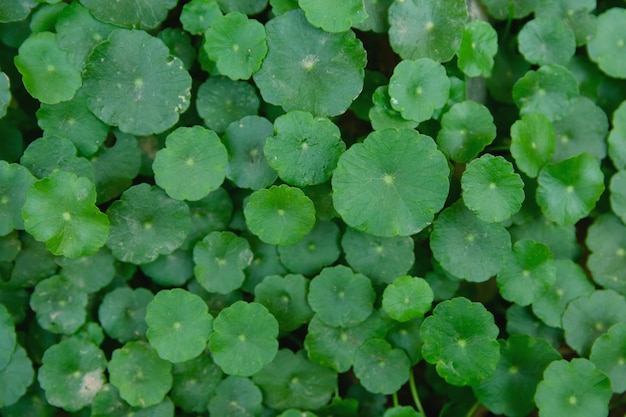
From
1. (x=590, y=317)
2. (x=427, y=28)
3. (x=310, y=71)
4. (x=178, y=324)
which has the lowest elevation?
(x=178, y=324)

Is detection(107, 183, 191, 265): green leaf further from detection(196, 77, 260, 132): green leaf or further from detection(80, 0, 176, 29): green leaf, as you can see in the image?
detection(80, 0, 176, 29): green leaf

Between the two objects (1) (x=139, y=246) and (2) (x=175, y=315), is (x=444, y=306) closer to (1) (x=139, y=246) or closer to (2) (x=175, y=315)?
(2) (x=175, y=315)

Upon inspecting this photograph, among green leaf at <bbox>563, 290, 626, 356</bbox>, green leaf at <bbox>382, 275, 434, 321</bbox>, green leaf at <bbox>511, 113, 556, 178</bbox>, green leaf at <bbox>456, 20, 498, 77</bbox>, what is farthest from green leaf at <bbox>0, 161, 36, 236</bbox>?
green leaf at <bbox>563, 290, 626, 356</bbox>

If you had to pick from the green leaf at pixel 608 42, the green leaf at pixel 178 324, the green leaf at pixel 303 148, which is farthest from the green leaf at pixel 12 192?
the green leaf at pixel 608 42

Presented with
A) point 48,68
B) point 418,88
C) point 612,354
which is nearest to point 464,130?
point 418,88

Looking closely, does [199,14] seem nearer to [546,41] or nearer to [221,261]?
[221,261]

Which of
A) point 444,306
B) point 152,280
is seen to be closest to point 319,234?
point 444,306

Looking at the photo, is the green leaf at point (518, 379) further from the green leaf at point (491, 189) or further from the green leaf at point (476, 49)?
the green leaf at point (476, 49)
